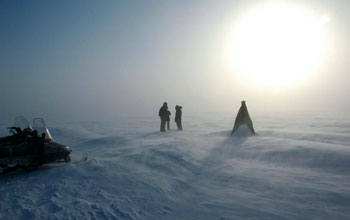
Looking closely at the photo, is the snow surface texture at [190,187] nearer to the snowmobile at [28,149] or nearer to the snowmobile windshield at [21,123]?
the snowmobile at [28,149]

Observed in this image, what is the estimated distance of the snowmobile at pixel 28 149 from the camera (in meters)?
6.02

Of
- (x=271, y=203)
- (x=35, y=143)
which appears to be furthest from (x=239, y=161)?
(x=35, y=143)

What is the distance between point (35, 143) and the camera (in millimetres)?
6422

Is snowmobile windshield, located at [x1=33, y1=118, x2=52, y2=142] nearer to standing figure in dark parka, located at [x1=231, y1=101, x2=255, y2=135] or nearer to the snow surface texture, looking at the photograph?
the snow surface texture

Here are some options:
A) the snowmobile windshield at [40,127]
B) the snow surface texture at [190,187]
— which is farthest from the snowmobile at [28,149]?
the snow surface texture at [190,187]

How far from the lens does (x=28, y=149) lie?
6348mm

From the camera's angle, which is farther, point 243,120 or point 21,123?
point 243,120

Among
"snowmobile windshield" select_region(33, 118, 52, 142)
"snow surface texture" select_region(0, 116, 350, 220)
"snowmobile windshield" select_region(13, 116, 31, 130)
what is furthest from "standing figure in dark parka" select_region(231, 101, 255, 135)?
"snowmobile windshield" select_region(13, 116, 31, 130)

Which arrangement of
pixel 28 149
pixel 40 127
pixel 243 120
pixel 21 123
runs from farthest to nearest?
pixel 243 120, pixel 21 123, pixel 40 127, pixel 28 149

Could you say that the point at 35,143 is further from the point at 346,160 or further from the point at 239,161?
the point at 346,160

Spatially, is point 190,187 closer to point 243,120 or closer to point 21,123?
point 21,123

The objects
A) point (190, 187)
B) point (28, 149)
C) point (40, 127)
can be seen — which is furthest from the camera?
point (40, 127)

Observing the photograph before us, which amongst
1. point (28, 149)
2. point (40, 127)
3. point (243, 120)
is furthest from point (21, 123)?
point (243, 120)

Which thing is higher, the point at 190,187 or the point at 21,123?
the point at 21,123
